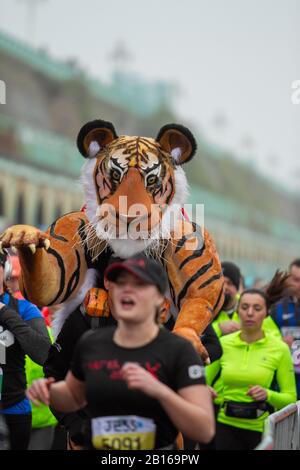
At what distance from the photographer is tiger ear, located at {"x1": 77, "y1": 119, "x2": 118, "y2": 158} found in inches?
204

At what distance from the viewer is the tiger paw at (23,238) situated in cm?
439

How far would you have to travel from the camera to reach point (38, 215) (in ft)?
133

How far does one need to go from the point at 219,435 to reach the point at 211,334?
6.07 feet

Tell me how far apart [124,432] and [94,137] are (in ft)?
6.51

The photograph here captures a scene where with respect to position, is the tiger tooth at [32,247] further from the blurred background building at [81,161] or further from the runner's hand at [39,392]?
the blurred background building at [81,161]

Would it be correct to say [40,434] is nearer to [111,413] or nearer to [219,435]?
[219,435]

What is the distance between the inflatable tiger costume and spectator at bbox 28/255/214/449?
0.94 metres

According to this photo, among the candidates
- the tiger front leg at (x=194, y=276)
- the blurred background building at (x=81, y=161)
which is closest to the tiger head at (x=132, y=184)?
the tiger front leg at (x=194, y=276)

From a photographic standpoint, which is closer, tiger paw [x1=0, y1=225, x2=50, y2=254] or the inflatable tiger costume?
tiger paw [x1=0, y1=225, x2=50, y2=254]

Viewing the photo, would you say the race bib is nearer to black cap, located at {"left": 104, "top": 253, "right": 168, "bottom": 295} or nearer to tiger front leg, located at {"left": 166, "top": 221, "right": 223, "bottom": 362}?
black cap, located at {"left": 104, "top": 253, "right": 168, "bottom": 295}

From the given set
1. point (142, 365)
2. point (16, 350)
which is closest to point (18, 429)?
point (16, 350)

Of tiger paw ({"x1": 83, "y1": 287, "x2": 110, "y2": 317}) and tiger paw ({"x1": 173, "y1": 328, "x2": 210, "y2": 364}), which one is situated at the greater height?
tiger paw ({"x1": 83, "y1": 287, "x2": 110, "y2": 317})

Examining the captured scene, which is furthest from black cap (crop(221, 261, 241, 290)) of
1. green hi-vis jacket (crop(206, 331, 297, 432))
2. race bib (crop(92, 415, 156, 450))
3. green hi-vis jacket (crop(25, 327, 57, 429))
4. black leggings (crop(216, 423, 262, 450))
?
race bib (crop(92, 415, 156, 450))
